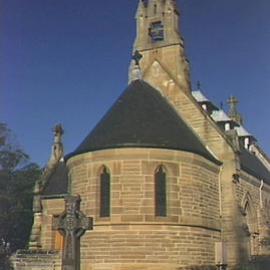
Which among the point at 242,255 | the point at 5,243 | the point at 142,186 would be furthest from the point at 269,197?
the point at 5,243

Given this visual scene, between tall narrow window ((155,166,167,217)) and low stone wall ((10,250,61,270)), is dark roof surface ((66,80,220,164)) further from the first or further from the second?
low stone wall ((10,250,61,270))

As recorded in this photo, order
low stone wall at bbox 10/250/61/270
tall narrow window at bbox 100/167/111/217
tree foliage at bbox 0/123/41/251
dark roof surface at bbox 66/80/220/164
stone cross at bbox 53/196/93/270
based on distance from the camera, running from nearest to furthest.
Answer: stone cross at bbox 53/196/93/270 < low stone wall at bbox 10/250/61/270 < tall narrow window at bbox 100/167/111/217 < dark roof surface at bbox 66/80/220/164 < tree foliage at bbox 0/123/41/251

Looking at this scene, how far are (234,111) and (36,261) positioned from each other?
2885 cm

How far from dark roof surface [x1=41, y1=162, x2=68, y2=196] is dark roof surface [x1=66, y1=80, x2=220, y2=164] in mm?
5218

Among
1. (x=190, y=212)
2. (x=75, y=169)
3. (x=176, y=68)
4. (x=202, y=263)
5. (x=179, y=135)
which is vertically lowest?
(x=202, y=263)

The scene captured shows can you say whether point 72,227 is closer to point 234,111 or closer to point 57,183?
point 57,183

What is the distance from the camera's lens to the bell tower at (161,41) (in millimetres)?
32219

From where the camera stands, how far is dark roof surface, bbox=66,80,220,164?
25.5 m

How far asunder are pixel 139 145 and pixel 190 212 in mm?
3969

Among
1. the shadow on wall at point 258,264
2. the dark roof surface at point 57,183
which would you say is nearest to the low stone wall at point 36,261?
the dark roof surface at point 57,183

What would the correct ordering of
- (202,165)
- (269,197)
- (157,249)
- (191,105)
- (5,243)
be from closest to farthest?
(157,249) < (202,165) < (191,105) < (269,197) < (5,243)

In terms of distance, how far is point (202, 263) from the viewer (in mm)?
25734

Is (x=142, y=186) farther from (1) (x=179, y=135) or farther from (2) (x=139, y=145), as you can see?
(1) (x=179, y=135)

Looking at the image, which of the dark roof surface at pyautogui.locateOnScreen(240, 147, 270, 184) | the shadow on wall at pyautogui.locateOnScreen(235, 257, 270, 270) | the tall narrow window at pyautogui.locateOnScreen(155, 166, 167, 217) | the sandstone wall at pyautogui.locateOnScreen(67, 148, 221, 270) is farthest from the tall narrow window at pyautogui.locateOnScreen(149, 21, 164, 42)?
the shadow on wall at pyautogui.locateOnScreen(235, 257, 270, 270)
